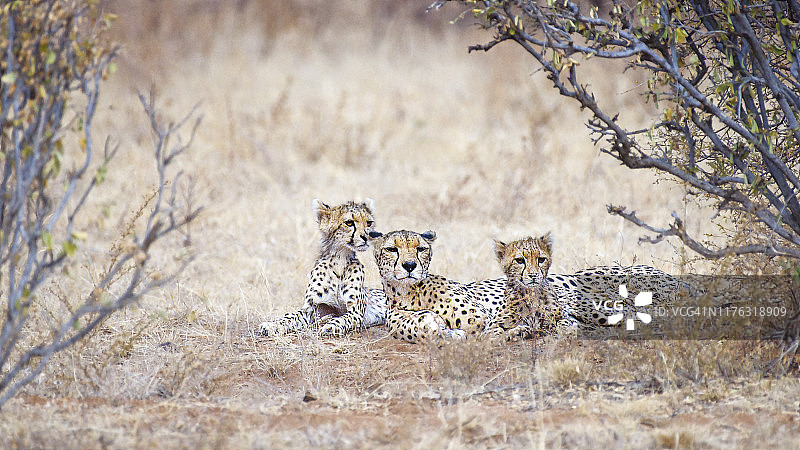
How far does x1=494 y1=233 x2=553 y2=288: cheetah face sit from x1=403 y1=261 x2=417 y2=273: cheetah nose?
0.55 m

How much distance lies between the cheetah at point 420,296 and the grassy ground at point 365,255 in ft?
0.59

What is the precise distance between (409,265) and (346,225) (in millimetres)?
631

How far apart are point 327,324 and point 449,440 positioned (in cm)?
212

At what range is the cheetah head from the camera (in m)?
6.19

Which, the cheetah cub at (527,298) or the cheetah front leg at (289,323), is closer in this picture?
the cheetah cub at (527,298)

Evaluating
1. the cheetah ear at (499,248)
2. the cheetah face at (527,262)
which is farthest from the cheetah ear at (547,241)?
the cheetah ear at (499,248)

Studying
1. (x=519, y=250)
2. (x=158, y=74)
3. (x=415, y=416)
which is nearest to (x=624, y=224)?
(x=519, y=250)

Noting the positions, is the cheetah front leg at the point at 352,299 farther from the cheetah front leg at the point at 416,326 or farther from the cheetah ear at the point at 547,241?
the cheetah ear at the point at 547,241

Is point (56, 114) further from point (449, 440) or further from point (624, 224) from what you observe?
point (624, 224)

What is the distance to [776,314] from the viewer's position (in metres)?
5.17

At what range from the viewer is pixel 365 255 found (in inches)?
338

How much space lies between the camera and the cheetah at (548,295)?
19.1ft

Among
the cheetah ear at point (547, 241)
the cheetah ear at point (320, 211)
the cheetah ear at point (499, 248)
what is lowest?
the cheetah ear at point (499, 248)

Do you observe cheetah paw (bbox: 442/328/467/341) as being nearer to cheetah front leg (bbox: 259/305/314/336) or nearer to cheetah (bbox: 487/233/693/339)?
cheetah (bbox: 487/233/693/339)
